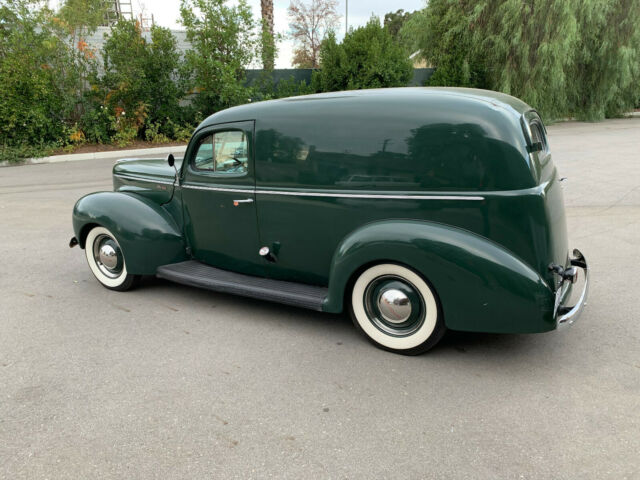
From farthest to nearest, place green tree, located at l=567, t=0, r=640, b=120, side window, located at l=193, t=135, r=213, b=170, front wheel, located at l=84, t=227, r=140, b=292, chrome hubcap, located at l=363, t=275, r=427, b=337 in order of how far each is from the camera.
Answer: green tree, located at l=567, t=0, r=640, b=120 → front wheel, located at l=84, t=227, r=140, b=292 → side window, located at l=193, t=135, r=213, b=170 → chrome hubcap, located at l=363, t=275, r=427, b=337

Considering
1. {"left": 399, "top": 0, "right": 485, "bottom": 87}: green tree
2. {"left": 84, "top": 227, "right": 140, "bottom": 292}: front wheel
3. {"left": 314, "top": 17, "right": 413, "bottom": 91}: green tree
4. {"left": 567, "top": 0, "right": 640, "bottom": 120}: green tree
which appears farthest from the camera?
{"left": 399, "top": 0, "right": 485, "bottom": 87}: green tree

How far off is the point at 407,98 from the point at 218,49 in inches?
623

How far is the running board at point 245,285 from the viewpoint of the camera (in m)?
3.82

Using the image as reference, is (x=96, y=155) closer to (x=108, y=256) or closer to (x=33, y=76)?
(x=33, y=76)

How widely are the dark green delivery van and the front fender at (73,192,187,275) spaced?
0.02 metres

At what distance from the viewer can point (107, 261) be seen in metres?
4.91

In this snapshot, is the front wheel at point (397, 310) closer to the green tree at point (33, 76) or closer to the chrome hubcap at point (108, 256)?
the chrome hubcap at point (108, 256)

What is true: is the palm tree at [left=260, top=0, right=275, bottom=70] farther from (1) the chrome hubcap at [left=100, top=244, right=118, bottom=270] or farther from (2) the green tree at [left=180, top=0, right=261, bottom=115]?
(1) the chrome hubcap at [left=100, top=244, right=118, bottom=270]

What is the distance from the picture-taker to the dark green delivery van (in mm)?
3148

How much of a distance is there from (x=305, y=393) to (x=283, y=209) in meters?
1.50

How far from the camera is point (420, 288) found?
3342 mm

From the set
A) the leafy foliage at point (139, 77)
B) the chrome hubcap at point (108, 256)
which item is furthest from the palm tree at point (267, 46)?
the chrome hubcap at point (108, 256)

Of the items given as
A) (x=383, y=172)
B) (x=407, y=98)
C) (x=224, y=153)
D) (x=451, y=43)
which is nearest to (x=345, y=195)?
(x=383, y=172)

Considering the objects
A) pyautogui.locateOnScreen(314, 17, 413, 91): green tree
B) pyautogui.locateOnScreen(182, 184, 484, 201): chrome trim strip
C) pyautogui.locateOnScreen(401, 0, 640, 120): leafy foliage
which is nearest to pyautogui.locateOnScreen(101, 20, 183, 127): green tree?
pyautogui.locateOnScreen(314, 17, 413, 91): green tree
